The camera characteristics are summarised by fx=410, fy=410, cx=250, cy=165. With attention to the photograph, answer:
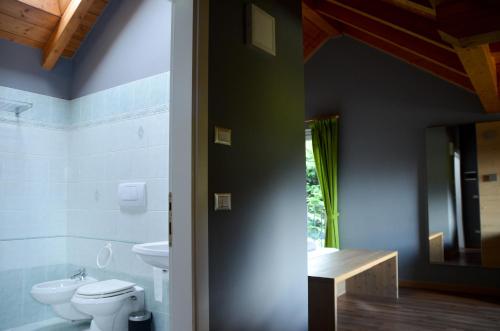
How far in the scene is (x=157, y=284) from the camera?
3107mm

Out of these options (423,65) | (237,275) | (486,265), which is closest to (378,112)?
(423,65)

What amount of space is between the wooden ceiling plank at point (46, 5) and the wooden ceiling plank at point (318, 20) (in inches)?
99.1

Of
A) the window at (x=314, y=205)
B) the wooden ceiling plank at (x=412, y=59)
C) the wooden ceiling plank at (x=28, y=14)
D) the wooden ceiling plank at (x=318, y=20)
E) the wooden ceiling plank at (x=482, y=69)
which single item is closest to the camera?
the wooden ceiling plank at (x=482, y=69)

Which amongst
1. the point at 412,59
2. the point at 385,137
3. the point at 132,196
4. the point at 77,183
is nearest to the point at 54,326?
the point at 77,183

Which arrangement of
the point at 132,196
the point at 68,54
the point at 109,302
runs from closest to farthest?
the point at 109,302 → the point at 132,196 → the point at 68,54

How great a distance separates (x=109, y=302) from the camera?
304cm

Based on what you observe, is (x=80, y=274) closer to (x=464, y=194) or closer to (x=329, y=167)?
(x=329, y=167)

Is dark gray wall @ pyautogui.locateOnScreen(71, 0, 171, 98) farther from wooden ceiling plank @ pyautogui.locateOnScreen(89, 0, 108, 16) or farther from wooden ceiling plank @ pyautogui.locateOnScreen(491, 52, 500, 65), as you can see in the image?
wooden ceiling plank @ pyautogui.locateOnScreen(491, 52, 500, 65)

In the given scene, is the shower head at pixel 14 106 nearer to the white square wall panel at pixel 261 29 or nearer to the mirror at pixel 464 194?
the white square wall panel at pixel 261 29

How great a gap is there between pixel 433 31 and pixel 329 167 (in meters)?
2.76

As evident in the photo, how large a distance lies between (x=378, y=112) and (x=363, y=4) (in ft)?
7.14

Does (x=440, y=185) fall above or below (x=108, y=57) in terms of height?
below

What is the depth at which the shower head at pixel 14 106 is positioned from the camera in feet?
12.0

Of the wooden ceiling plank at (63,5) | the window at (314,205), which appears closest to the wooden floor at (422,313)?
the window at (314,205)
